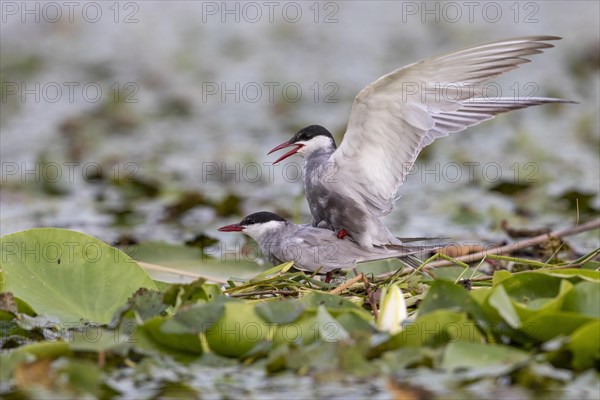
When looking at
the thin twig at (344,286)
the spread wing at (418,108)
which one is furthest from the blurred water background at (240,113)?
the thin twig at (344,286)

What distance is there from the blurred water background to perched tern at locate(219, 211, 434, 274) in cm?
128

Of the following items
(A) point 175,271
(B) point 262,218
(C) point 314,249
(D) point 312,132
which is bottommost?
(A) point 175,271

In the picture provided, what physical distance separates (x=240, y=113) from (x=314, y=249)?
24.2ft

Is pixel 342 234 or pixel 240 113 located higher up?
pixel 240 113

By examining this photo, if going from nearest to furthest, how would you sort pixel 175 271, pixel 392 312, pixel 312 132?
pixel 392 312, pixel 175 271, pixel 312 132

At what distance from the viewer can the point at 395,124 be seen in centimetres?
475

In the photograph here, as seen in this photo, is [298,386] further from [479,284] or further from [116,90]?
[116,90]

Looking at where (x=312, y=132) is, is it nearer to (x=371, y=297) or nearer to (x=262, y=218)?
(x=262, y=218)

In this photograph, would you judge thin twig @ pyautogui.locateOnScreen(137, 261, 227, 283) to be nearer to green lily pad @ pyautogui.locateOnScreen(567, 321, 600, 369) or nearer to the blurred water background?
the blurred water background

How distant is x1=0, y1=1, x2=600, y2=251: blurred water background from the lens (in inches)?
306

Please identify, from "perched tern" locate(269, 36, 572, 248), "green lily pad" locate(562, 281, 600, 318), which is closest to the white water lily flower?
"green lily pad" locate(562, 281, 600, 318)

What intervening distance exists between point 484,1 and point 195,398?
519 inches

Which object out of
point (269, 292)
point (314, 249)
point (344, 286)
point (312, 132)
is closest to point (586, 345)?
point (344, 286)

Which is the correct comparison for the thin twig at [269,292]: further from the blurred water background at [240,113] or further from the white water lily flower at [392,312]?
the blurred water background at [240,113]
